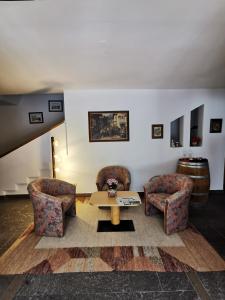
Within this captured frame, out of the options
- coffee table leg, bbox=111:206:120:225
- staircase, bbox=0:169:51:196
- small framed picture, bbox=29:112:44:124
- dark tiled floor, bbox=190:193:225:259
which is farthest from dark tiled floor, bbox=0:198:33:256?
dark tiled floor, bbox=190:193:225:259

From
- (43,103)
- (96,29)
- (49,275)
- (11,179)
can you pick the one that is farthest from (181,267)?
(43,103)

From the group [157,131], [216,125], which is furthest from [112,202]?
[216,125]

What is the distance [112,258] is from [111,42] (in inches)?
112

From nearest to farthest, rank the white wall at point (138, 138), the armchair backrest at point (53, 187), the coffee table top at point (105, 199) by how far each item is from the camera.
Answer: the coffee table top at point (105, 199), the armchair backrest at point (53, 187), the white wall at point (138, 138)

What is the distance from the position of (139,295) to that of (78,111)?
3.65 metres

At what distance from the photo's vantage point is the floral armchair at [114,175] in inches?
154

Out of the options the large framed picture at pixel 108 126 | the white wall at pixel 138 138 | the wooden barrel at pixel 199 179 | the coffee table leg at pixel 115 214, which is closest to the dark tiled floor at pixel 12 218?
the white wall at pixel 138 138

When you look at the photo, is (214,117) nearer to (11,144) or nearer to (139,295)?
(139,295)

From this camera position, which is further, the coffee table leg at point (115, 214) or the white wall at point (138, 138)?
the white wall at point (138, 138)

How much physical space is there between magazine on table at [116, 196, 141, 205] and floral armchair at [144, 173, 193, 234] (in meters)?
Result: 0.37

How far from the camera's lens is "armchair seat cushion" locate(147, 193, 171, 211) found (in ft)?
9.52

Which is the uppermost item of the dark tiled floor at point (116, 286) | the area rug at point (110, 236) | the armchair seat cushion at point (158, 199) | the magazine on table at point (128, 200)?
the magazine on table at point (128, 200)

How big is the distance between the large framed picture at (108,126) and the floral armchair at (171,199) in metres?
1.52

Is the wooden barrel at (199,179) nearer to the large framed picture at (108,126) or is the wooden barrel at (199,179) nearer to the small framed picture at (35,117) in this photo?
the large framed picture at (108,126)
